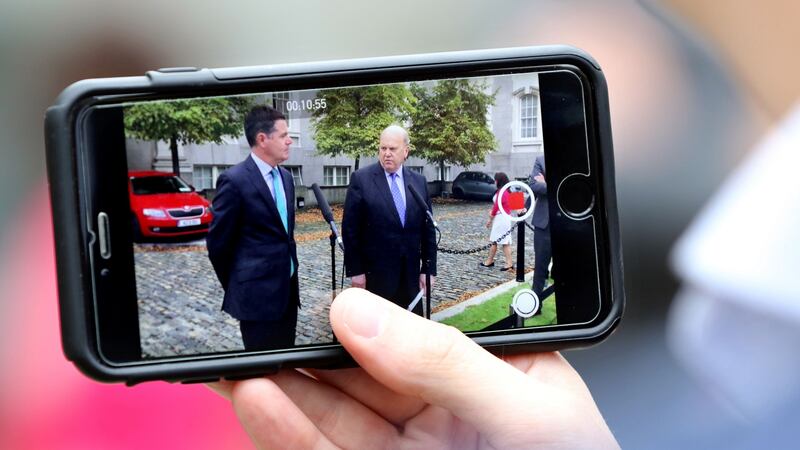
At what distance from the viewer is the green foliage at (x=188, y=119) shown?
103 cm

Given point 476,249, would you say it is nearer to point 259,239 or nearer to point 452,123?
point 452,123

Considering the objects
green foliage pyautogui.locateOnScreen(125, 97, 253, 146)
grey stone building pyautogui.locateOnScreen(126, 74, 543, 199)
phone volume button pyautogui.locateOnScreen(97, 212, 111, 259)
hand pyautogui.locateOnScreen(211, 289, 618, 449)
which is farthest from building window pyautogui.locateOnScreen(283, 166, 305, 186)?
phone volume button pyautogui.locateOnScreen(97, 212, 111, 259)

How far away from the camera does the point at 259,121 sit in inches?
41.5

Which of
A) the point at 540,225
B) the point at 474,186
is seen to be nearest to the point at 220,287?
the point at 474,186

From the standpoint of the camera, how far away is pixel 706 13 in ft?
5.58

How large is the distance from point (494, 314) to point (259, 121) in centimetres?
59

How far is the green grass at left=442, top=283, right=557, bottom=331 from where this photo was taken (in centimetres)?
111

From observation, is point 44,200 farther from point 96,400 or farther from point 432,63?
point 432,63

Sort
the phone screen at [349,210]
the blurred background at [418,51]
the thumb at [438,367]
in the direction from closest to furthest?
1. the thumb at [438,367]
2. the phone screen at [349,210]
3. the blurred background at [418,51]

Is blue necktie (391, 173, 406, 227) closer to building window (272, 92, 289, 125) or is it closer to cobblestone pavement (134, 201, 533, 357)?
cobblestone pavement (134, 201, 533, 357)

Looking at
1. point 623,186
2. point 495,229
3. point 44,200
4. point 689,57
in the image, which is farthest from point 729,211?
point 44,200

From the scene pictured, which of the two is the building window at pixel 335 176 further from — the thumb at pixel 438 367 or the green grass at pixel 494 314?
the green grass at pixel 494 314

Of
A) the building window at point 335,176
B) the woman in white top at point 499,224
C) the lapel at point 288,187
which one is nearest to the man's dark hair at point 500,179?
the woman in white top at point 499,224

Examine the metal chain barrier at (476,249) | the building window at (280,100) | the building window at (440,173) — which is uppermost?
the building window at (280,100)
